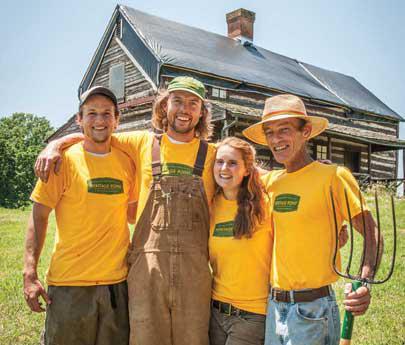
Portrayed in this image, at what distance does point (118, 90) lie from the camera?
699 inches

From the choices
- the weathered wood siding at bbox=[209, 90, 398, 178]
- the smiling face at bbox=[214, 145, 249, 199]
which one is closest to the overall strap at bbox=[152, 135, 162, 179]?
the smiling face at bbox=[214, 145, 249, 199]

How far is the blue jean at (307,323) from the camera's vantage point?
241cm

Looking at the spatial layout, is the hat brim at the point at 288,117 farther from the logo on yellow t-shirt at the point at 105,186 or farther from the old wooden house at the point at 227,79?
the old wooden house at the point at 227,79

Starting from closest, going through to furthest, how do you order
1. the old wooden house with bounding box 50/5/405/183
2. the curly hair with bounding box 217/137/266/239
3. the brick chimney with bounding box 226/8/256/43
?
the curly hair with bounding box 217/137/266/239, the old wooden house with bounding box 50/5/405/183, the brick chimney with bounding box 226/8/256/43

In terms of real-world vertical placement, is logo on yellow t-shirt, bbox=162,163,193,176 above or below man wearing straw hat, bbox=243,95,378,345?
above

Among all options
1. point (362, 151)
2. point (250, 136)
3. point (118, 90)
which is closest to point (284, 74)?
point (362, 151)

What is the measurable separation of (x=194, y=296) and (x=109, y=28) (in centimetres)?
1718

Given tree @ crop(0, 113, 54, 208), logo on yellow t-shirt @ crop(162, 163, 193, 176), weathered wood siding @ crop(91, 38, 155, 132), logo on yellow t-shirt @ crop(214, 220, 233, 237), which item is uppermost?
weathered wood siding @ crop(91, 38, 155, 132)

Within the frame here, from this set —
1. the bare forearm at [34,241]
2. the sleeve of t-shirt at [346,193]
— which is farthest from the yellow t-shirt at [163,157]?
the sleeve of t-shirt at [346,193]

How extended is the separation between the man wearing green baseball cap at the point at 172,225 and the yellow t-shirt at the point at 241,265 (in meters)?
0.10

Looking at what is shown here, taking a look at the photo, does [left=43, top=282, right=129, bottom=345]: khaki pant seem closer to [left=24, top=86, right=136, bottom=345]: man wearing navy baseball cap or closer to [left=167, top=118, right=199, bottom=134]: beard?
[left=24, top=86, right=136, bottom=345]: man wearing navy baseball cap

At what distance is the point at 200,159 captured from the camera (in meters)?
3.15

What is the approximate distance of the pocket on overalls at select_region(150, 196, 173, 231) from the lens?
2.97 m

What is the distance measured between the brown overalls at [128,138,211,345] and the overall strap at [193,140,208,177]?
0.11 meters
